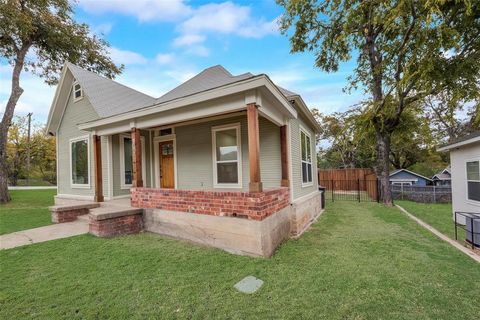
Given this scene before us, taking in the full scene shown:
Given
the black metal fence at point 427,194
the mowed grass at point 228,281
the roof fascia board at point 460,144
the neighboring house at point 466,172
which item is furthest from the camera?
the black metal fence at point 427,194

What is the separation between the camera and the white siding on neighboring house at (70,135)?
8.69 metres

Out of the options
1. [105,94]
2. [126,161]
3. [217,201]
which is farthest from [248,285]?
[105,94]

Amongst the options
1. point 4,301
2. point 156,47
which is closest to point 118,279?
point 4,301

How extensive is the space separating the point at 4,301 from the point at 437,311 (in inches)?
193

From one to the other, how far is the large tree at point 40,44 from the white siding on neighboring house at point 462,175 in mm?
17875

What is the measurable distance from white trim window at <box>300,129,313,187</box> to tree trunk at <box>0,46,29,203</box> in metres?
13.6

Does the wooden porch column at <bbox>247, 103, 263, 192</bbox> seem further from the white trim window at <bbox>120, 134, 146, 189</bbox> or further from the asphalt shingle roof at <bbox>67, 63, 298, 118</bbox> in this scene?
the white trim window at <bbox>120, 134, 146, 189</bbox>

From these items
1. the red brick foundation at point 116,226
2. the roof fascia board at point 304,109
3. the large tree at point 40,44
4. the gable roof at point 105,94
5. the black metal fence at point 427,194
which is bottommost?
the black metal fence at point 427,194

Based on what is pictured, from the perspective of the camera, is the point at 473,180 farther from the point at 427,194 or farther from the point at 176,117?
the point at 427,194

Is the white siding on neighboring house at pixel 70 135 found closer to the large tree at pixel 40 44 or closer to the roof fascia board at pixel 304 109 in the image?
the large tree at pixel 40 44

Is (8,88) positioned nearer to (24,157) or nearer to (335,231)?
(335,231)

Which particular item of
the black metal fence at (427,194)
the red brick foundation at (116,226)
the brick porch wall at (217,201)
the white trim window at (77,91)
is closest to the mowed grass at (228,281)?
the red brick foundation at (116,226)

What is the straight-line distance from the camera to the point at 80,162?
29.5ft

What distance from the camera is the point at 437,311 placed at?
264cm
